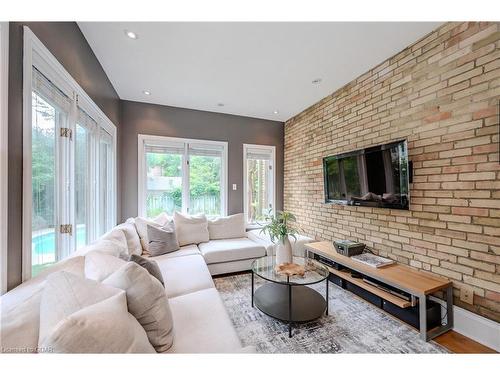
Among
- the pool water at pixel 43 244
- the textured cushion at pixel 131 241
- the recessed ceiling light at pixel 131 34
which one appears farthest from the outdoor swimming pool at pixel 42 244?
the recessed ceiling light at pixel 131 34

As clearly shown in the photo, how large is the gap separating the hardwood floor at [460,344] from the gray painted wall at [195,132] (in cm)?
295

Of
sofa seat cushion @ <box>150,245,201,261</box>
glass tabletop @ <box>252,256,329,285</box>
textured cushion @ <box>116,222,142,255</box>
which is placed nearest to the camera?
glass tabletop @ <box>252,256,329,285</box>

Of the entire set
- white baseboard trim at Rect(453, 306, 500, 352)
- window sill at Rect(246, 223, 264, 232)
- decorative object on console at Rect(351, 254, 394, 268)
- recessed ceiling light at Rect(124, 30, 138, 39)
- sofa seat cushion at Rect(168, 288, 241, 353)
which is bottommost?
white baseboard trim at Rect(453, 306, 500, 352)

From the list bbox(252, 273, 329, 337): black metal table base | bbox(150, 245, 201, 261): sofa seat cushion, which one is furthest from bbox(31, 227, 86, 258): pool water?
bbox(252, 273, 329, 337): black metal table base

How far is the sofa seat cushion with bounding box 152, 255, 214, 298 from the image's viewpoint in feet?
5.44

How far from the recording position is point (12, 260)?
101 cm

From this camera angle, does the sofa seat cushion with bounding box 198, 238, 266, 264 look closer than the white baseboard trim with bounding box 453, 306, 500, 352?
No

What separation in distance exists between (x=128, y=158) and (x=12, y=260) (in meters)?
2.60

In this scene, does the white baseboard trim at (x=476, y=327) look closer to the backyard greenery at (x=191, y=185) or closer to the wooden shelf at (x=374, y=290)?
the wooden shelf at (x=374, y=290)

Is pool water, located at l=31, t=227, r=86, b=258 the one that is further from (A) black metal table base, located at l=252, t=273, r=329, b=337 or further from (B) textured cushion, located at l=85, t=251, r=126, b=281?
(A) black metal table base, located at l=252, t=273, r=329, b=337

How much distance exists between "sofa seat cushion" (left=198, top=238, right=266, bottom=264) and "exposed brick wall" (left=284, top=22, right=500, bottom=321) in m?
1.35

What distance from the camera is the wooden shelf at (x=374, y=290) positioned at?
1.69 metres

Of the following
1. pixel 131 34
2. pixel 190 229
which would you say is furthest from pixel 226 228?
pixel 131 34

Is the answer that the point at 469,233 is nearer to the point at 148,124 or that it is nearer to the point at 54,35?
the point at 54,35
